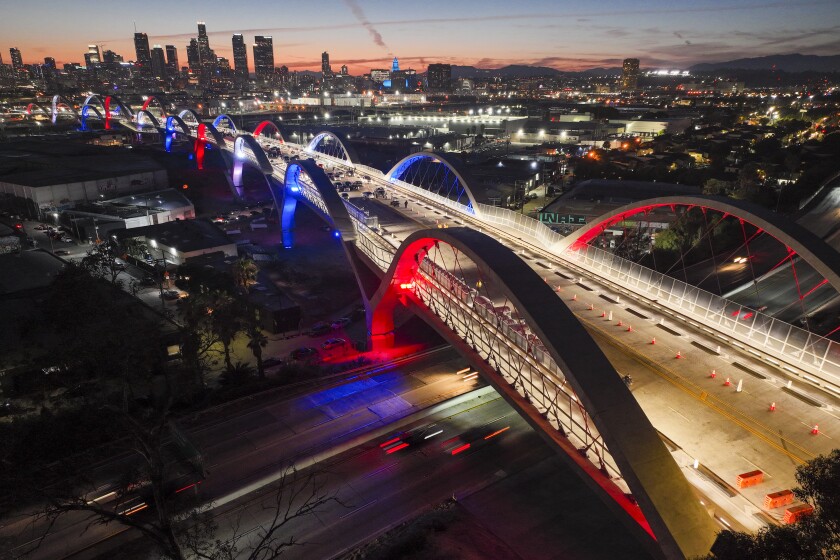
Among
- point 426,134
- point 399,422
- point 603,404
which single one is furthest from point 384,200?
point 426,134

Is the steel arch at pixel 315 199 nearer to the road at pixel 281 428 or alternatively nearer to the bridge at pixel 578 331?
the bridge at pixel 578 331

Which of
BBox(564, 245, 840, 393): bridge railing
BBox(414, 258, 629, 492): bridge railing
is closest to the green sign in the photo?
BBox(564, 245, 840, 393): bridge railing

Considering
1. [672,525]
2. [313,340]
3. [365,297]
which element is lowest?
[313,340]

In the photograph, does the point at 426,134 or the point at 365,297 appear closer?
the point at 365,297

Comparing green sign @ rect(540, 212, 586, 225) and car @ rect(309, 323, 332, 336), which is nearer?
car @ rect(309, 323, 332, 336)

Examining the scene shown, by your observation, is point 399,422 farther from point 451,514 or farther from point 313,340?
point 313,340

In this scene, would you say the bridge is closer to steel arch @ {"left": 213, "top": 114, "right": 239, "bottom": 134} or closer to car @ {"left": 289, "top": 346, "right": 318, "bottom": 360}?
car @ {"left": 289, "top": 346, "right": 318, "bottom": 360}

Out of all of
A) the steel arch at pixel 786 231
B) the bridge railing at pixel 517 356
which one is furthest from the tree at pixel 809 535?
the steel arch at pixel 786 231
